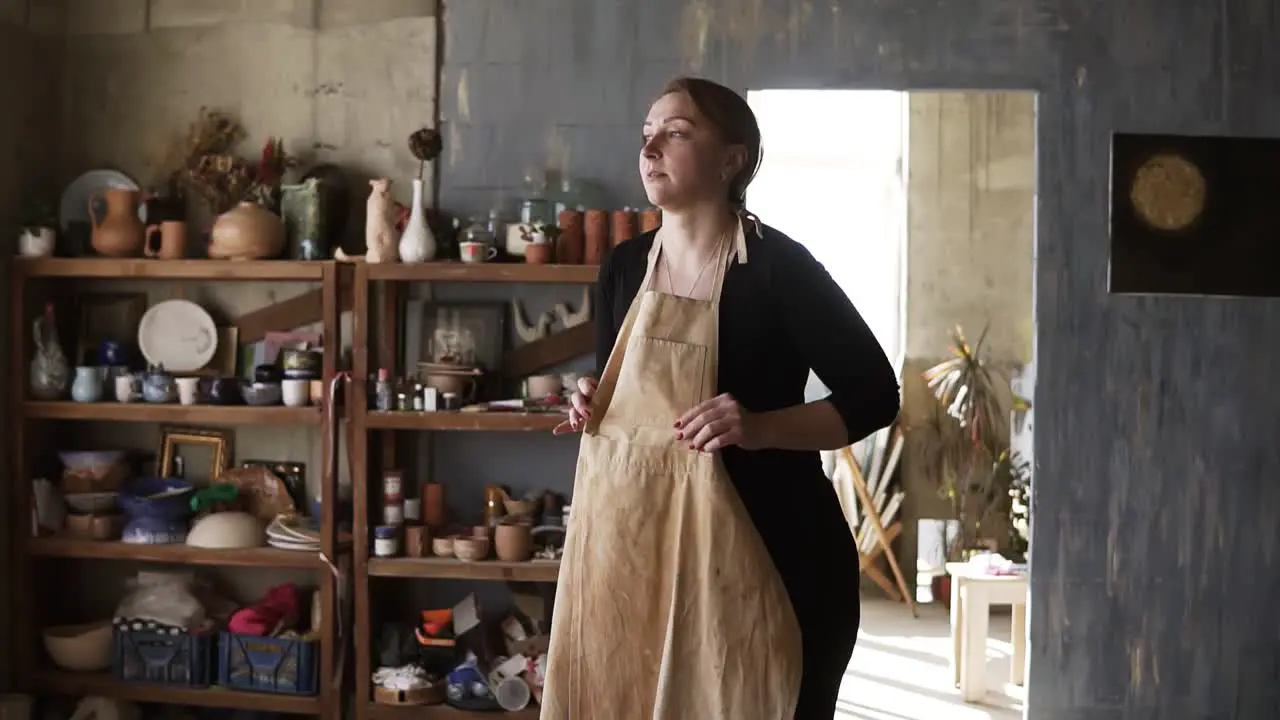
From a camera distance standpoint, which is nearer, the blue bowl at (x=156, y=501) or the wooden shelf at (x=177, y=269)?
the wooden shelf at (x=177, y=269)

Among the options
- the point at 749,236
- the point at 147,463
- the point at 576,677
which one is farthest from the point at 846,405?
the point at 147,463

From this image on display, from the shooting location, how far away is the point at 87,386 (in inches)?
152

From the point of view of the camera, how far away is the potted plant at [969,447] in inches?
230

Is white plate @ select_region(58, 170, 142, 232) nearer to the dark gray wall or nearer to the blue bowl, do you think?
the blue bowl

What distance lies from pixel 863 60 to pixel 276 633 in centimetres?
255

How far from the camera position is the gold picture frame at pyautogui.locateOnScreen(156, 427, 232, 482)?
406 cm

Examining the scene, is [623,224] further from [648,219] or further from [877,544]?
[877,544]

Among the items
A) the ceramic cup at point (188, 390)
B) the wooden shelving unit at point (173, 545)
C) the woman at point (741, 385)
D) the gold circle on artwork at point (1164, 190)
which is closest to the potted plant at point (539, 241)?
the wooden shelving unit at point (173, 545)

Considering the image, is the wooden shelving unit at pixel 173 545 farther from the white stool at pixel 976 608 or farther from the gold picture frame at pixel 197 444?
Result: the white stool at pixel 976 608

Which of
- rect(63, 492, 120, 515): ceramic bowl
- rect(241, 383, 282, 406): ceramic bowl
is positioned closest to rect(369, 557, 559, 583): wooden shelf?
rect(241, 383, 282, 406): ceramic bowl

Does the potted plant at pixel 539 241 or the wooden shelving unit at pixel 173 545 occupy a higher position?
the potted plant at pixel 539 241

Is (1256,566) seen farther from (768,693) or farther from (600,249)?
(768,693)

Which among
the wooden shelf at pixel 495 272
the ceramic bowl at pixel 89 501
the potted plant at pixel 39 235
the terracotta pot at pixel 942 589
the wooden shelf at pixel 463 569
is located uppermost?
the potted plant at pixel 39 235

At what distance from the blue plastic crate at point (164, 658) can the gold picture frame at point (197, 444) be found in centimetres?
53
